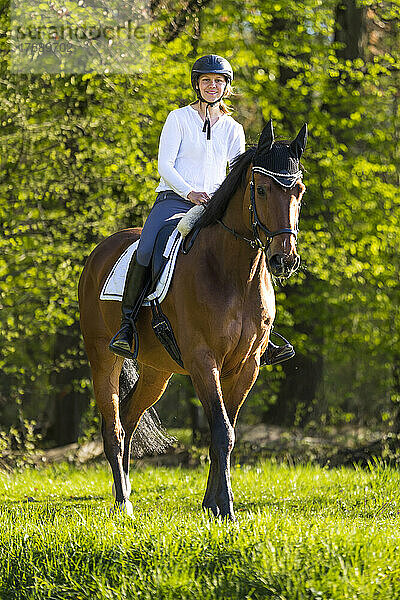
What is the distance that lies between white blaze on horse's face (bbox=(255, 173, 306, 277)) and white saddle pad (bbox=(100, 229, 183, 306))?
107 centimetres

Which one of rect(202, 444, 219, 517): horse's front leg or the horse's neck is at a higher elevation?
the horse's neck

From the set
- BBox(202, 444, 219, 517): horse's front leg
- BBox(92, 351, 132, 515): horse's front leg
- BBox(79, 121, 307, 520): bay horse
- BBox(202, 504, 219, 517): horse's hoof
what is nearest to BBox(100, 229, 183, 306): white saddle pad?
BBox(79, 121, 307, 520): bay horse

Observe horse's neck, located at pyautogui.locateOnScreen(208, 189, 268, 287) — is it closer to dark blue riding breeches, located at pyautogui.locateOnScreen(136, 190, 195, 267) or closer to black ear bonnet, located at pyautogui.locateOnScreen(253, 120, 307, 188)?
black ear bonnet, located at pyautogui.locateOnScreen(253, 120, 307, 188)

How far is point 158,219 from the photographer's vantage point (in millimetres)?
7023

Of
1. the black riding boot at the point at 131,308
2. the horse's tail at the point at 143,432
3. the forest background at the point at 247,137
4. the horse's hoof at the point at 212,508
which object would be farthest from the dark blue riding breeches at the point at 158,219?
the forest background at the point at 247,137

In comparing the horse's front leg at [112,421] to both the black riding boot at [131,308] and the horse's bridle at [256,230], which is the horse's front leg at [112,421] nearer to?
the black riding boot at [131,308]

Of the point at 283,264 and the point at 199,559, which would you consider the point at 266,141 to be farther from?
the point at 199,559

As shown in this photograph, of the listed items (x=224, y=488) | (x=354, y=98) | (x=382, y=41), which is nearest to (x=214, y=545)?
(x=224, y=488)

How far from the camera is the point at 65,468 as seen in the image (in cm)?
1265

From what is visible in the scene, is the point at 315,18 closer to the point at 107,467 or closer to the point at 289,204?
the point at 107,467

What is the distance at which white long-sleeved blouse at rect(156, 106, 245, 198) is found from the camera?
22.6 feet

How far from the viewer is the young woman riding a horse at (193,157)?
680 cm

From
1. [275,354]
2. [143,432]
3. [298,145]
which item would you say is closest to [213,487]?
[275,354]

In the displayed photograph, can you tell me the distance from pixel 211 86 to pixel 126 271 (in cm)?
183
